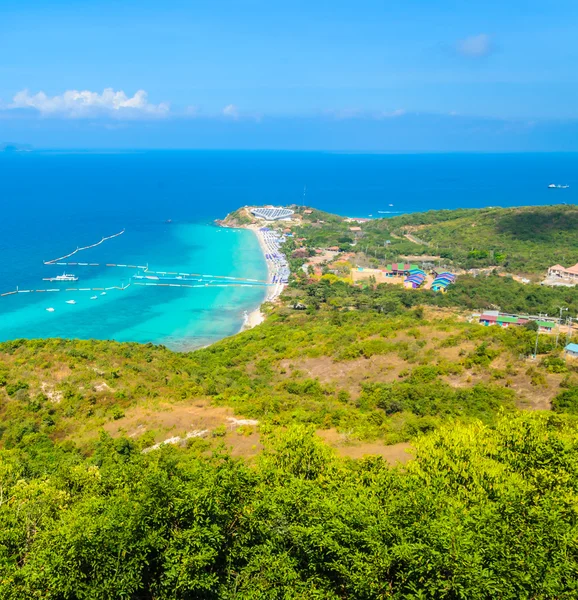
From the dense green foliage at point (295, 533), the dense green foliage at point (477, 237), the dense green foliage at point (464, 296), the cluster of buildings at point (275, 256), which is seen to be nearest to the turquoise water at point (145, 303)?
the cluster of buildings at point (275, 256)

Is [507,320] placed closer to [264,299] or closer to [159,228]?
[264,299]

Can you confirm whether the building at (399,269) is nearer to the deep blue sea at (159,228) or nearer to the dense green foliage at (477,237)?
the dense green foliage at (477,237)

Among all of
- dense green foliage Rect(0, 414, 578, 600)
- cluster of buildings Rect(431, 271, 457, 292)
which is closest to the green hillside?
cluster of buildings Rect(431, 271, 457, 292)

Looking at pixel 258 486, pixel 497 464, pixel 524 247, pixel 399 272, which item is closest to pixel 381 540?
pixel 258 486

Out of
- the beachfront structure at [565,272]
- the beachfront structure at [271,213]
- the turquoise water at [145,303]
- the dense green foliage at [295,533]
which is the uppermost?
the beachfront structure at [271,213]

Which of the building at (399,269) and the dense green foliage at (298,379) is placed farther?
the building at (399,269)

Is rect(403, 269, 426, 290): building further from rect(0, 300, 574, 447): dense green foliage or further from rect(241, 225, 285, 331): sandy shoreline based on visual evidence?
rect(0, 300, 574, 447): dense green foliage
